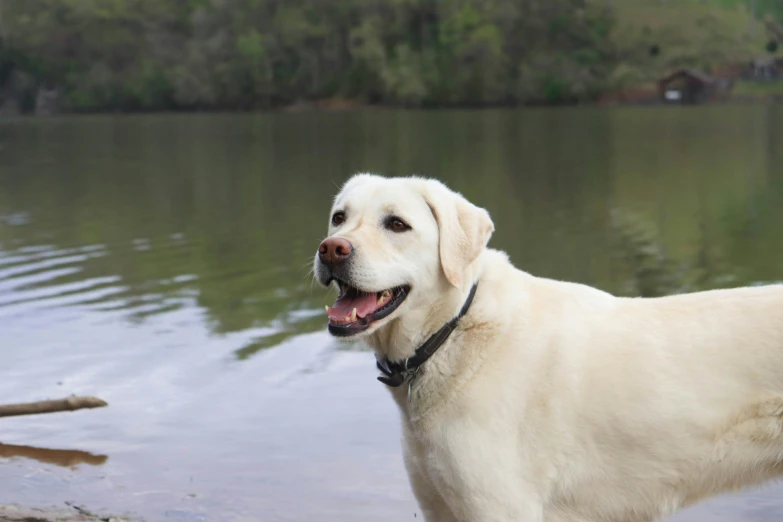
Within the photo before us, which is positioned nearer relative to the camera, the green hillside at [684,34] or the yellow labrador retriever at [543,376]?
the yellow labrador retriever at [543,376]

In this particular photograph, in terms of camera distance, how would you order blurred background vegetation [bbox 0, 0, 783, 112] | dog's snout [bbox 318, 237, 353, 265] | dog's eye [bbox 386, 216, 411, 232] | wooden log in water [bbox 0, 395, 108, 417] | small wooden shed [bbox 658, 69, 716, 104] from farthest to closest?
1. blurred background vegetation [bbox 0, 0, 783, 112]
2. small wooden shed [bbox 658, 69, 716, 104]
3. wooden log in water [bbox 0, 395, 108, 417]
4. dog's eye [bbox 386, 216, 411, 232]
5. dog's snout [bbox 318, 237, 353, 265]

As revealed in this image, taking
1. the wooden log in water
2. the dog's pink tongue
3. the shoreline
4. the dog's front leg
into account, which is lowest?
the shoreline

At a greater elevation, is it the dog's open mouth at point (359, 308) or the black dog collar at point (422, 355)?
the dog's open mouth at point (359, 308)

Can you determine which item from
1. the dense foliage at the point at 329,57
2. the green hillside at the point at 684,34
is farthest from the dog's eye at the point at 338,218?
the green hillside at the point at 684,34

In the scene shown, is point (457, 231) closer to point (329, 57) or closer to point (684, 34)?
point (329, 57)

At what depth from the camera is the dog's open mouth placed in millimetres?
4648

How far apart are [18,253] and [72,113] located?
131838 millimetres

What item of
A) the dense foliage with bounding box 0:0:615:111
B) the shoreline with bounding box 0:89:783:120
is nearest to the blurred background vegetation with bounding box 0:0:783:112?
the dense foliage with bounding box 0:0:615:111

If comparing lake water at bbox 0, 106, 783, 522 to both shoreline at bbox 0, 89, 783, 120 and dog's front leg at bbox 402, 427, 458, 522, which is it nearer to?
dog's front leg at bbox 402, 427, 458, 522

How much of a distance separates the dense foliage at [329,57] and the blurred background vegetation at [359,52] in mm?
177

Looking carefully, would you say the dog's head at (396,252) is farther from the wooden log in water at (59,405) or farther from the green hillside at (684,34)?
the green hillside at (684,34)

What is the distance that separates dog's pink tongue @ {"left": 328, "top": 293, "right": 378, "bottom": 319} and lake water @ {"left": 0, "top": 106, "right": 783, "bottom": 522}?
3034 millimetres

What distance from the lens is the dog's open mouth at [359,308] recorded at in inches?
183

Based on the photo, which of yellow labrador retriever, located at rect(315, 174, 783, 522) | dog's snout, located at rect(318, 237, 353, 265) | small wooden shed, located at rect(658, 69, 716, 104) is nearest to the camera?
yellow labrador retriever, located at rect(315, 174, 783, 522)
